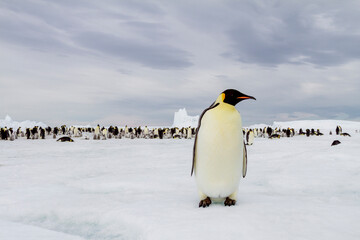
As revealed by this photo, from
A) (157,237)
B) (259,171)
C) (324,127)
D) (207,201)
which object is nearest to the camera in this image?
(157,237)

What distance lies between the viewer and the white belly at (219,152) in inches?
134

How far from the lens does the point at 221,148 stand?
3.43m

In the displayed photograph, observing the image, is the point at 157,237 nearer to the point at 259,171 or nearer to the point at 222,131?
the point at 222,131

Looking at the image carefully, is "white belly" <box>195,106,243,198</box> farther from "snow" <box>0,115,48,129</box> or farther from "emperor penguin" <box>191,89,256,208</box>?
"snow" <box>0,115,48,129</box>

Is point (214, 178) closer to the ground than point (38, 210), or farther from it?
farther from it

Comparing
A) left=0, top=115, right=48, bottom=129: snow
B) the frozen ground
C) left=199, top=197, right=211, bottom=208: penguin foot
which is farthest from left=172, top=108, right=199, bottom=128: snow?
left=199, top=197, right=211, bottom=208: penguin foot

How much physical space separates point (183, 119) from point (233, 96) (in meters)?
66.3

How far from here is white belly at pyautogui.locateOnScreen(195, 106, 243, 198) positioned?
3400 millimetres

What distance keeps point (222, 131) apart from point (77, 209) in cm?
217

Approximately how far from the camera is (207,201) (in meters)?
3.63

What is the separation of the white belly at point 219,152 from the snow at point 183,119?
63180 millimetres

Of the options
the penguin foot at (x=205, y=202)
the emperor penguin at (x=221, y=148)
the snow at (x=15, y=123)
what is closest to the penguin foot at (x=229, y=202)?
the emperor penguin at (x=221, y=148)

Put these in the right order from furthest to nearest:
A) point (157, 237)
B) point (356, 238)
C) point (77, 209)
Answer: point (77, 209) < point (157, 237) < point (356, 238)

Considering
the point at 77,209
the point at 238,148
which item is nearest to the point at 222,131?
the point at 238,148
